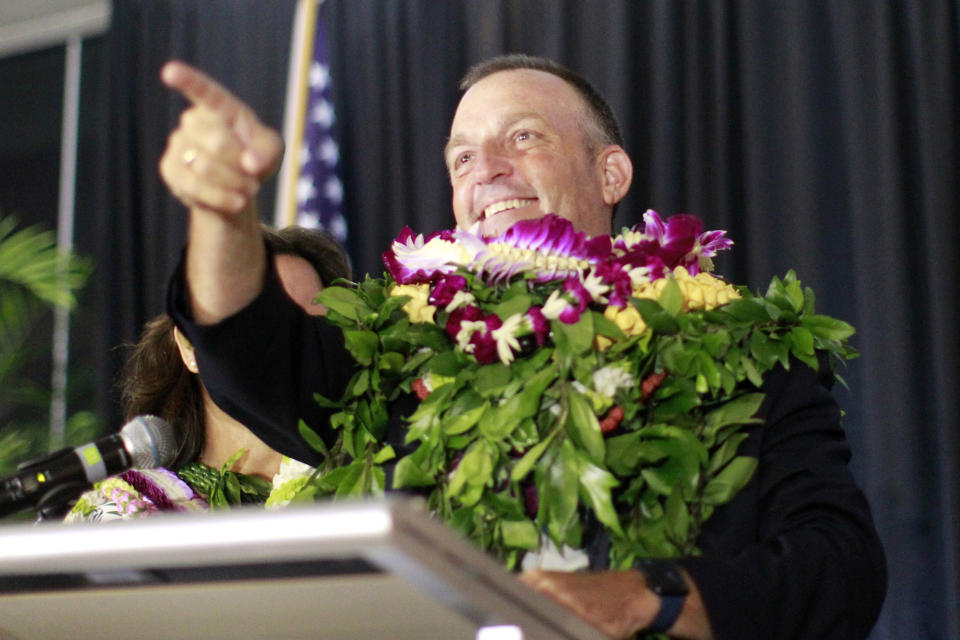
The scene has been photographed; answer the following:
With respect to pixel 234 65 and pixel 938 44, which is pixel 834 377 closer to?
pixel 938 44

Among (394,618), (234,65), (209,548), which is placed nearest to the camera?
(209,548)

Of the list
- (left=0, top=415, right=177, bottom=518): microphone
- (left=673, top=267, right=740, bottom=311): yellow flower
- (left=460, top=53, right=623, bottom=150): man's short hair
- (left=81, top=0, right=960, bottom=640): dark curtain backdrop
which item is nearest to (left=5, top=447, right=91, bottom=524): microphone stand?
(left=0, top=415, right=177, bottom=518): microphone

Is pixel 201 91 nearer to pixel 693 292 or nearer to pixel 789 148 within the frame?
pixel 693 292

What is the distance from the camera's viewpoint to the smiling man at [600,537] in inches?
38.4

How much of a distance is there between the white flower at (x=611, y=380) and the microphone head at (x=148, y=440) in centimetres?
65

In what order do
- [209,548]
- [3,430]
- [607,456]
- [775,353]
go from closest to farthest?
[209,548] → [607,456] → [775,353] → [3,430]

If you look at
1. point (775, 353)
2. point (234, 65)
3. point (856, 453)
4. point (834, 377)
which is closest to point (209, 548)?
point (775, 353)

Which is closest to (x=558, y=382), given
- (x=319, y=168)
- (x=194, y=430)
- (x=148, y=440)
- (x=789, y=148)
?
(x=148, y=440)

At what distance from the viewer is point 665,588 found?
1.10 m

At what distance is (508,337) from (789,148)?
2.03 meters

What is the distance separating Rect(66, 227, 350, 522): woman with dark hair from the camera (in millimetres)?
2291

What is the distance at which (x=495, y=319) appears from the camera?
4.84 ft

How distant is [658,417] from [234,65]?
339cm

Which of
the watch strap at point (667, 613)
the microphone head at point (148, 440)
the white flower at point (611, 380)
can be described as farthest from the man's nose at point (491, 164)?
the watch strap at point (667, 613)
